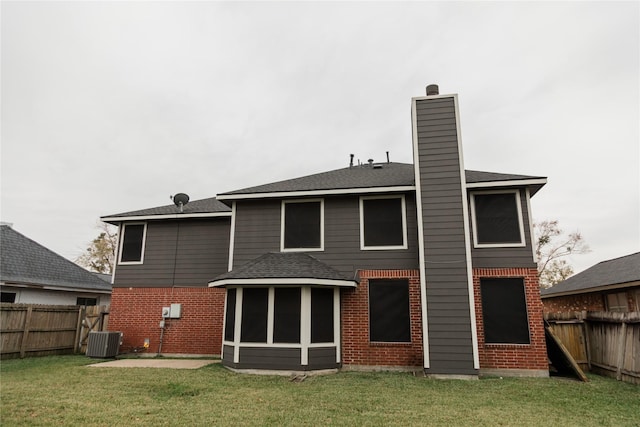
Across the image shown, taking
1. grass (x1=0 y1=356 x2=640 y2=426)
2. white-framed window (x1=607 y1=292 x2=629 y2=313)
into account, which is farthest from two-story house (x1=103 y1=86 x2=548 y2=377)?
white-framed window (x1=607 y1=292 x2=629 y2=313)

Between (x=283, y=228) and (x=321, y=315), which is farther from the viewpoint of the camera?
(x=283, y=228)

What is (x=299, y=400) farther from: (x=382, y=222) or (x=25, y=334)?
(x=25, y=334)

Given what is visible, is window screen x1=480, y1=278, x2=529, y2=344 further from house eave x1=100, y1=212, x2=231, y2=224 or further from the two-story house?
house eave x1=100, y1=212, x2=231, y2=224

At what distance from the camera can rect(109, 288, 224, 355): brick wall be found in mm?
11016

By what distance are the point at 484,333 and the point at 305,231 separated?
5280 millimetres

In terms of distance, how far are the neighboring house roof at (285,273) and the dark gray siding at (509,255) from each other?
128 inches

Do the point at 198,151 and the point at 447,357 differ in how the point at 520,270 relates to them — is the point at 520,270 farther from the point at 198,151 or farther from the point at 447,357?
the point at 198,151

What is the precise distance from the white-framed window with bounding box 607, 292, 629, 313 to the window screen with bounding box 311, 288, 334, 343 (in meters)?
10.2

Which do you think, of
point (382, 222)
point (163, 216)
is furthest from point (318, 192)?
point (163, 216)

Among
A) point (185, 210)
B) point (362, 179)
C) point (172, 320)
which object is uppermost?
point (362, 179)

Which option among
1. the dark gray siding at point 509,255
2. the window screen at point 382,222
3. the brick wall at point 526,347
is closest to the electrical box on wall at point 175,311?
the window screen at point 382,222

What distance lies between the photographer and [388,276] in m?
9.51

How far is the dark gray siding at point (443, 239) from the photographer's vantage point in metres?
8.39

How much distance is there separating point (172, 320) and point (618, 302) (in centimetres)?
1501
